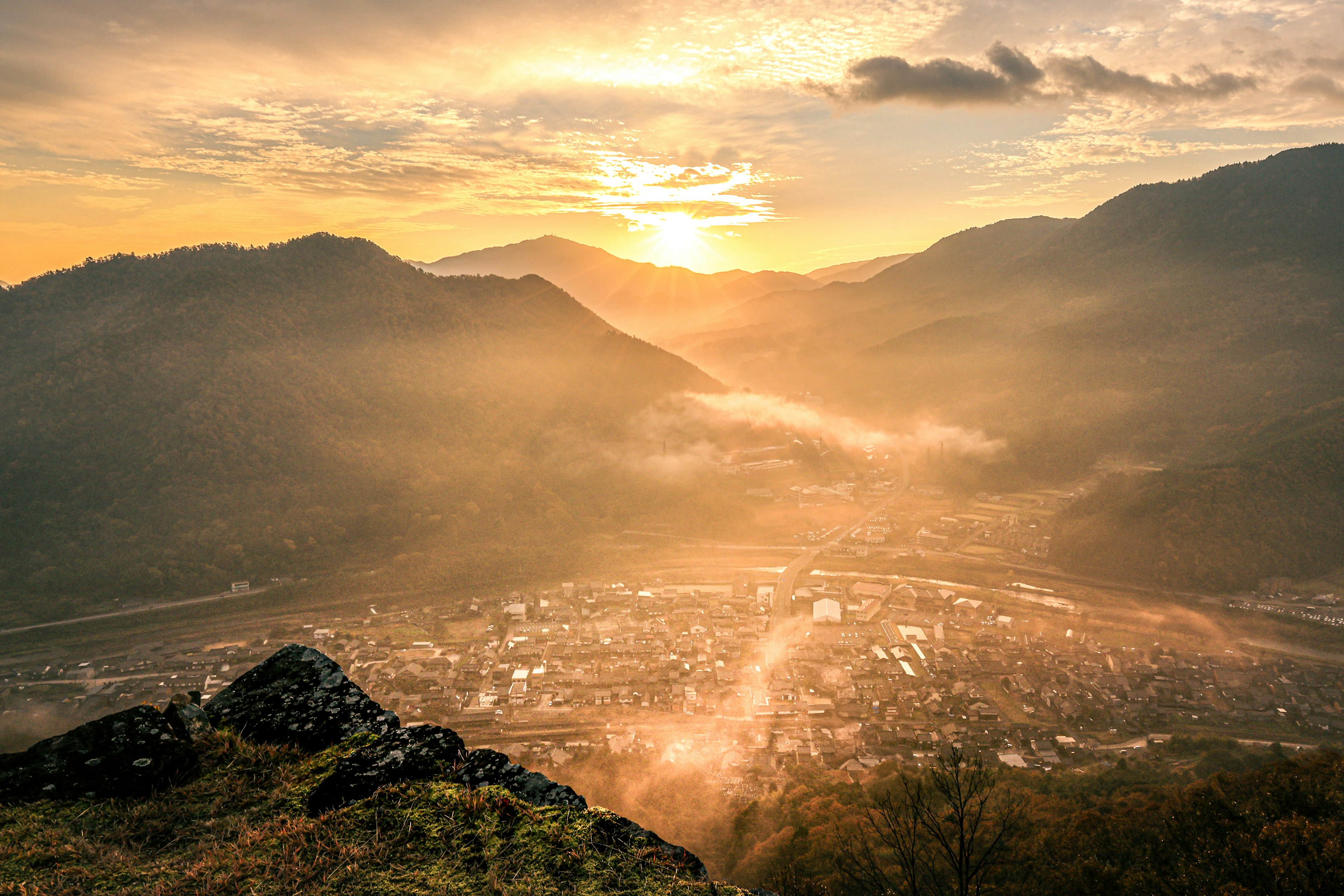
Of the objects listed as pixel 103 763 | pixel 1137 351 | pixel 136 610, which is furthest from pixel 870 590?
pixel 1137 351

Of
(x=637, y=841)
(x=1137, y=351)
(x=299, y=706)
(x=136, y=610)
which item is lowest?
(x=136, y=610)

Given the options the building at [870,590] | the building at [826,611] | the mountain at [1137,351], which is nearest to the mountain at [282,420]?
the building at [826,611]

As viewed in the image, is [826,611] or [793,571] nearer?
[826,611]

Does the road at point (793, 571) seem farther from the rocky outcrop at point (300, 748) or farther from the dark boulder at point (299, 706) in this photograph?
the rocky outcrop at point (300, 748)

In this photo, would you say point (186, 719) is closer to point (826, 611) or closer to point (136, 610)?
point (826, 611)

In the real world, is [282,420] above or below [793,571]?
above

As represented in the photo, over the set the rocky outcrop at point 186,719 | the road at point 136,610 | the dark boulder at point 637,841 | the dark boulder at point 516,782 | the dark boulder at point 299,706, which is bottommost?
the road at point 136,610
